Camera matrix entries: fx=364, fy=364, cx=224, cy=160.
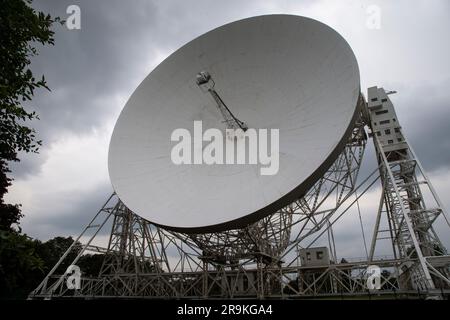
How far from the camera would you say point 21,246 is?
5.09 metres

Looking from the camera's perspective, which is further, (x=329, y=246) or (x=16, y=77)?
(x=329, y=246)

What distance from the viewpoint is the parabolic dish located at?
16.1m

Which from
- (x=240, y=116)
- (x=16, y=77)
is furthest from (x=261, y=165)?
(x=16, y=77)

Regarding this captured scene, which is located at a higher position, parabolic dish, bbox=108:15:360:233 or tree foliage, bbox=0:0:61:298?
parabolic dish, bbox=108:15:360:233

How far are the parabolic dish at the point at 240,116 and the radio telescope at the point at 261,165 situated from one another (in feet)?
0.21

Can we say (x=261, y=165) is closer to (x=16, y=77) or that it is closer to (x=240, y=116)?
(x=240, y=116)

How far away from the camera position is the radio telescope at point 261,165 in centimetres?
1647

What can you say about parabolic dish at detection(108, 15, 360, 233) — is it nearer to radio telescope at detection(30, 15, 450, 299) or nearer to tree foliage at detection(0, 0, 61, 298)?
radio telescope at detection(30, 15, 450, 299)

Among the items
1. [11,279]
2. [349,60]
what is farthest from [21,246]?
[349,60]

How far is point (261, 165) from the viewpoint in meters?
17.8

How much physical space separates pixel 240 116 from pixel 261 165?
4008 mm

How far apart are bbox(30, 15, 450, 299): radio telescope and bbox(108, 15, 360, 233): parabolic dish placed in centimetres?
6

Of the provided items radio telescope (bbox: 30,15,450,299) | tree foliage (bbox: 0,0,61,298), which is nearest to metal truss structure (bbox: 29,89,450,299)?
radio telescope (bbox: 30,15,450,299)
